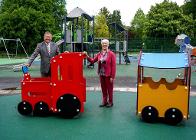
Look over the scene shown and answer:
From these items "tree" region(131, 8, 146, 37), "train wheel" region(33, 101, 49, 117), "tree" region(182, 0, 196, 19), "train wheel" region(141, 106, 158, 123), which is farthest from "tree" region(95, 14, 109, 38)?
"train wheel" region(141, 106, 158, 123)

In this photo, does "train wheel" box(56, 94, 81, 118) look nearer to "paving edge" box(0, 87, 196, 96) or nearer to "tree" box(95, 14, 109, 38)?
"paving edge" box(0, 87, 196, 96)

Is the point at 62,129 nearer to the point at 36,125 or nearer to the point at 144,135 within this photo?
the point at 36,125

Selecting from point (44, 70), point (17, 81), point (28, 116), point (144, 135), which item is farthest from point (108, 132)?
point (17, 81)

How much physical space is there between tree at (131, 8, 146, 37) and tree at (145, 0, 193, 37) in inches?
886

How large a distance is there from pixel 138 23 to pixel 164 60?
252ft

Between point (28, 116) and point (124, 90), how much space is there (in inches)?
164

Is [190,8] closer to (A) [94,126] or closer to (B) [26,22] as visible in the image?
(B) [26,22]

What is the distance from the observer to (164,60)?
7.39 m

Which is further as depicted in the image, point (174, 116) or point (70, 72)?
point (70, 72)

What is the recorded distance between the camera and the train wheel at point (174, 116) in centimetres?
716

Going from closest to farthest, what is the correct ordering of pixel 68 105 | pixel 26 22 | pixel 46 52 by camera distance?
pixel 68 105, pixel 46 52, pixel 26 22

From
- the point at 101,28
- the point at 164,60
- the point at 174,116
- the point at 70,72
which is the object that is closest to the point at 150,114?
the point at 174,116

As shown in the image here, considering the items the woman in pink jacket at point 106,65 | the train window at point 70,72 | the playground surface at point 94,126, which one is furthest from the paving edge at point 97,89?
the train window at point 70,72

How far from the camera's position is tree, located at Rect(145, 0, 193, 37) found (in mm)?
51125
